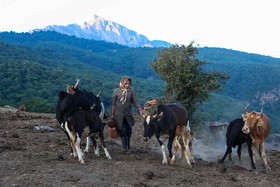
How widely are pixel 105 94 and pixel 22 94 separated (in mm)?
11749

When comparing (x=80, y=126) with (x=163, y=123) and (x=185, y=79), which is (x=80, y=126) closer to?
(x=163, y=123)

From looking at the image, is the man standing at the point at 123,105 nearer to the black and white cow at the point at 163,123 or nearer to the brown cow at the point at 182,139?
the black and white cow at the point at 163,123

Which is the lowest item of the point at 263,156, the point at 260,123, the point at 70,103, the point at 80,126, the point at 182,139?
the point at 263,156

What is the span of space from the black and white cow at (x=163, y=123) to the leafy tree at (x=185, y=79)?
20.5 ft

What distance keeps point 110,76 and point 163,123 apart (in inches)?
2713

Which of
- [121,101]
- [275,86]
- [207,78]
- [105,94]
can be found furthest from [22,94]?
[275,86]

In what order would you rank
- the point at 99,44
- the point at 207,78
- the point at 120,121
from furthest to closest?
the point at 99,44 < the point at 207,78 < the point at 120,121

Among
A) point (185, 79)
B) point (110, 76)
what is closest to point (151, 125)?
point (185, 79)

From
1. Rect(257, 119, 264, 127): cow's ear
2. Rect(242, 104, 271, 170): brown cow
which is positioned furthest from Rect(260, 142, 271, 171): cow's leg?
Rect(257, 119, 264, 127): cow's ear

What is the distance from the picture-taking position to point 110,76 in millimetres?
76312

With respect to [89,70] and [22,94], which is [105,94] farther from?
[89,70]

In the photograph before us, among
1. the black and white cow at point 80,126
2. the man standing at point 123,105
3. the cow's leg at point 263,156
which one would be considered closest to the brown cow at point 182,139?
the man standing at point 123,105

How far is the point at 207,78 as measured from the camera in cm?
1548

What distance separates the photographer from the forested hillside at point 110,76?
45.2 m
